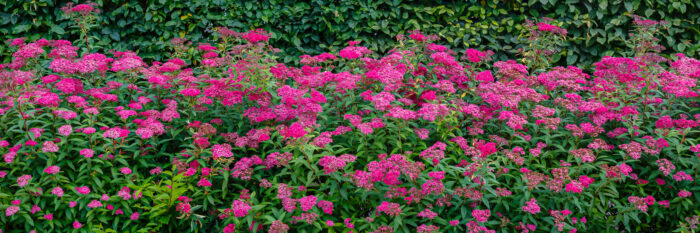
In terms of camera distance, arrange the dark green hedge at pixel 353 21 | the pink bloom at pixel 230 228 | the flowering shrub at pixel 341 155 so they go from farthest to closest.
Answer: the dark green hedge at pixel 353 21
the flowering shrub at pixel 341 155
the pink bloom at pixel 230 228

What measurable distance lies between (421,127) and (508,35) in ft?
12.4

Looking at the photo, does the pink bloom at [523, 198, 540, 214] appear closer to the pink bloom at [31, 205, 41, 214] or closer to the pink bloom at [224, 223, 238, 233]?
the pink bloom at [224, 223, 238, 233]

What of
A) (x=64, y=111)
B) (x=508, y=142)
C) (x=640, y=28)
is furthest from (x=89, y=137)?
(x=640, y=28)

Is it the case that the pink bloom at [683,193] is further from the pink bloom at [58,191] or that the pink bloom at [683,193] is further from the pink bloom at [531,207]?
the pink bloom at [58,191]

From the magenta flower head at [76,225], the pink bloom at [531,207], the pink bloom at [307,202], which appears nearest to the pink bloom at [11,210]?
the magenta flower head at [76,225]

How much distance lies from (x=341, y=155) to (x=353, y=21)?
4177 mm

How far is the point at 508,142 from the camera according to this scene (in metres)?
4.32

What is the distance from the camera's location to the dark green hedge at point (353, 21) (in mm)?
7445

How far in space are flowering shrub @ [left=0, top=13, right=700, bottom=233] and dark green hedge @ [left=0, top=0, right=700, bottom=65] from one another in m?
2.78

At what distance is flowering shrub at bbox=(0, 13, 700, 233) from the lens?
12.2 ft

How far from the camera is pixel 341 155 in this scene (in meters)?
3.67

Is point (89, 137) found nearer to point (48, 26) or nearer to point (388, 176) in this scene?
point (388, 176)

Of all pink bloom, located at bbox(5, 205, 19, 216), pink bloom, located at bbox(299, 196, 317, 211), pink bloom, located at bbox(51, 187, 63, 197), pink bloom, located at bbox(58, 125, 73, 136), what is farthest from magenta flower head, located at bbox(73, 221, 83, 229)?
pink bloom, located at bbox(299, 196, 317, 211)

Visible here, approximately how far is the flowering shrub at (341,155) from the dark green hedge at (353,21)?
2.78m
